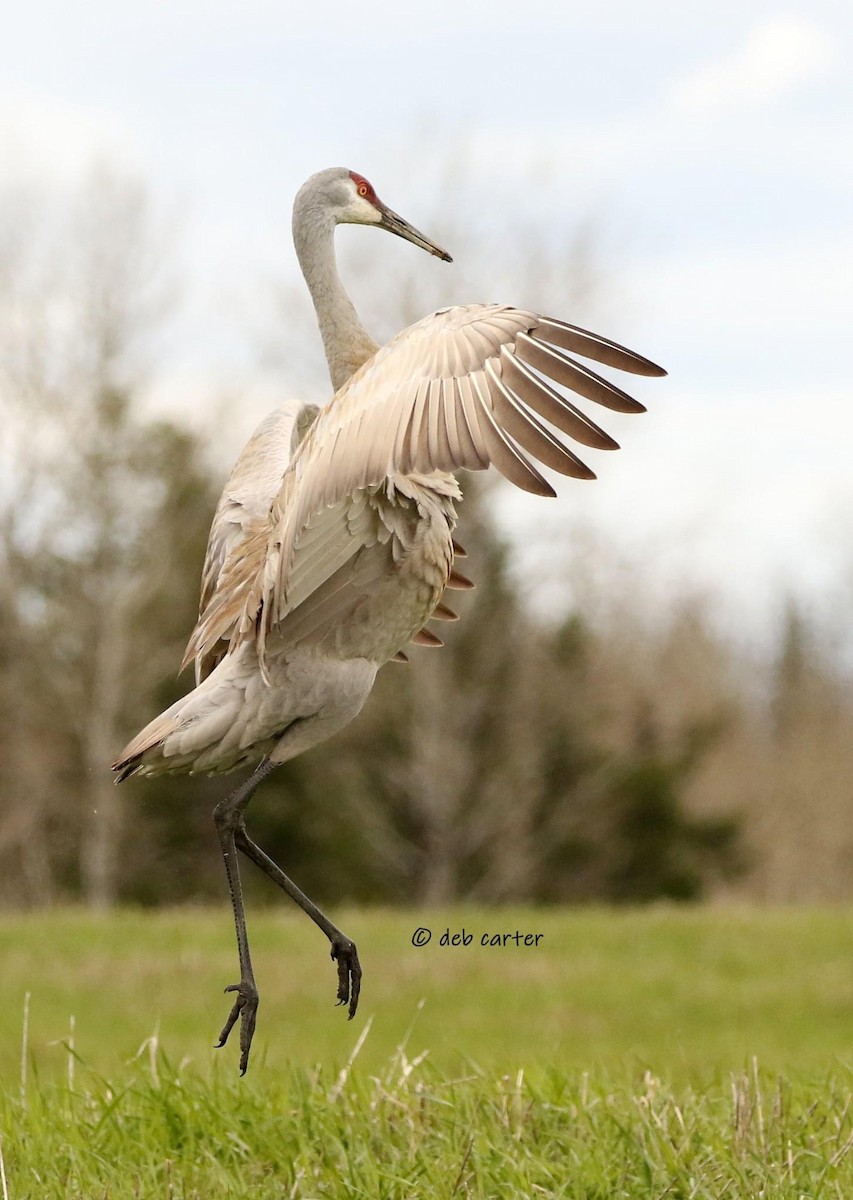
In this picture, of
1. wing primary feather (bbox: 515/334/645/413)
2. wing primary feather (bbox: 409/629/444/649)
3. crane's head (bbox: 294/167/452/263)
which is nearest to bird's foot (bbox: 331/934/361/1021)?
wing primary feather (bbox: 409/629/444/649)

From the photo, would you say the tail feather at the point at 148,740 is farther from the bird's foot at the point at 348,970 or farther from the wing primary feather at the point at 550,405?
the wing primary feather at the point at 550,405

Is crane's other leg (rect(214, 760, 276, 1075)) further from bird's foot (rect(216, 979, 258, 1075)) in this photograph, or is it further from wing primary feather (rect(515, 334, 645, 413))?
wing primary feather (rect(515, 334, 645, 413))

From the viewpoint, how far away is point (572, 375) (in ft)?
11.1

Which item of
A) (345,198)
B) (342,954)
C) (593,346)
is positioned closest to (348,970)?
(342,954)

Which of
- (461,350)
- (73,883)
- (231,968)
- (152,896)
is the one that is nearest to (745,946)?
(231,968)

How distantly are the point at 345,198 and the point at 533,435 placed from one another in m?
1.59

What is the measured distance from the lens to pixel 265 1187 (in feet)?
12.0

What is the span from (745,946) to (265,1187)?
9.04 meters

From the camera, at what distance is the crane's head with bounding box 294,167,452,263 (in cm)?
454

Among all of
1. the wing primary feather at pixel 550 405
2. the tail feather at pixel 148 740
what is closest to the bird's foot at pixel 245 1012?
the tail feather at pixel 148 740

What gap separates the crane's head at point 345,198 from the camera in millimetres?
4543

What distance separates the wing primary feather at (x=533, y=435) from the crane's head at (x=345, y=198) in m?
1.20

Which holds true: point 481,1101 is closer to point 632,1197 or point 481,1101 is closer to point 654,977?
point 632,1197

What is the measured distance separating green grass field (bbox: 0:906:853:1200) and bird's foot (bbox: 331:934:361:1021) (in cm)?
28
